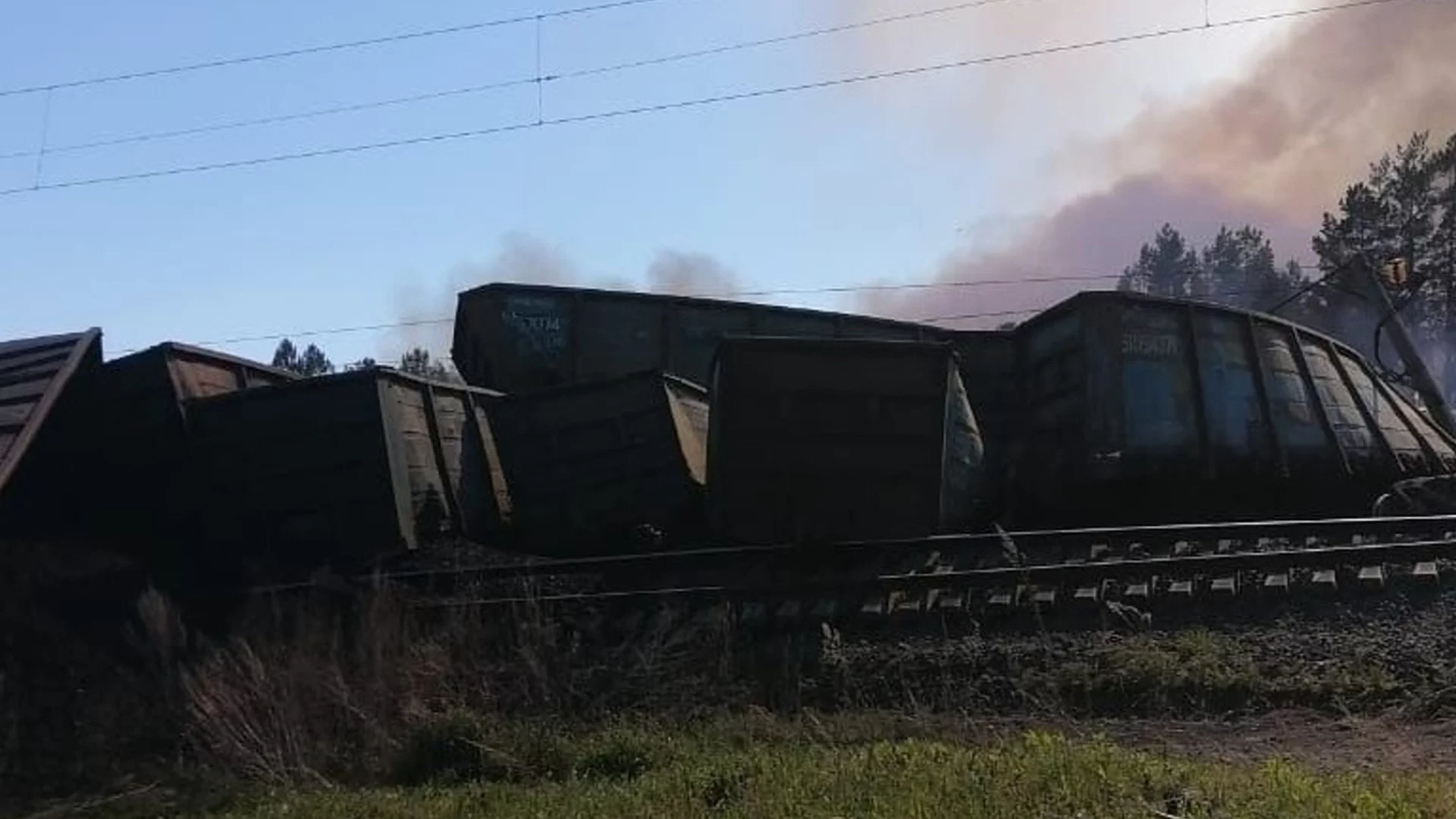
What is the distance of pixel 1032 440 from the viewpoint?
14992 millimetres

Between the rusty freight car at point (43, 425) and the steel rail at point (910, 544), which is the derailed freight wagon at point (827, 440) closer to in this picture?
the steel rail at point (910, 544)

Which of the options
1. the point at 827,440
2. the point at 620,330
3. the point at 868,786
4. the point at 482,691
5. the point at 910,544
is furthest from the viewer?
the point at 620,330

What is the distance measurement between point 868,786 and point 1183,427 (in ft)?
29.6

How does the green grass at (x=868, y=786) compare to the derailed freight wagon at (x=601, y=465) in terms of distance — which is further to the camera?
the derailed freight wagon at (x=601, y=465)

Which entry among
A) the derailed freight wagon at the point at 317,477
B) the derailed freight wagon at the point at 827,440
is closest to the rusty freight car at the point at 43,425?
the derailed freight wagon at the point at 317,477

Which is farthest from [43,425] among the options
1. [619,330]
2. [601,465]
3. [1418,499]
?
[1418,499]

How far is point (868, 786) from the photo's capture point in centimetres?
603

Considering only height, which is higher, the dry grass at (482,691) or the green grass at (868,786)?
the dry grass at (482,691)

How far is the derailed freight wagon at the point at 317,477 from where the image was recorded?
473 inches

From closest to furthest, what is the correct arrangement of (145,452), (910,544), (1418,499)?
(910,544) → (145,452) → (1418,499)

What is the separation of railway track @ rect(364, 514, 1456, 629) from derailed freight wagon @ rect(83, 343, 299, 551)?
2863mm

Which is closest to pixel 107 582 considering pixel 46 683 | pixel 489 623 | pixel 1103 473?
pixel 46 683

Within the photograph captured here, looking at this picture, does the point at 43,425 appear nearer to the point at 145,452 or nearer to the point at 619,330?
the point at 145,452

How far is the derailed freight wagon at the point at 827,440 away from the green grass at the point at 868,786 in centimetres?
340
